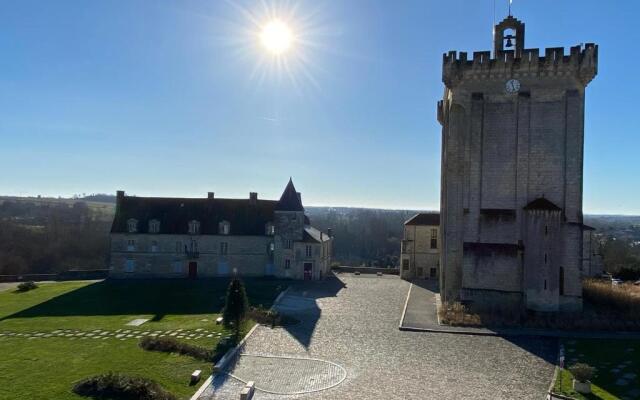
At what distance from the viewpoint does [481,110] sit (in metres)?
27.6

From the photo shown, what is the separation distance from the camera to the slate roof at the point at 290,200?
40375mm

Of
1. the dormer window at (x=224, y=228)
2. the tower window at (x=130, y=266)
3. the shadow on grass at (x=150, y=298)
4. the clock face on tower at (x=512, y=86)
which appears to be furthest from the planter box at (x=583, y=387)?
the tower window at (x=130, y=266)

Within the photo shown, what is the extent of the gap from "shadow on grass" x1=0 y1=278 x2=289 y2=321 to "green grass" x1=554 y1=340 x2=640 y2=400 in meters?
17.4

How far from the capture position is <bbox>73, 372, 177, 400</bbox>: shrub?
1504 centimetres

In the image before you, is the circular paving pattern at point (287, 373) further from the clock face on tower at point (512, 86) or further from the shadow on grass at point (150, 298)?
the clock face on tower at point (512, 86)

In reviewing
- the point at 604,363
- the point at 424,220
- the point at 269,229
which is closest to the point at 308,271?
the point at 269,229

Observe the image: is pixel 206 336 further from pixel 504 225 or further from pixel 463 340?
pixel 504 225

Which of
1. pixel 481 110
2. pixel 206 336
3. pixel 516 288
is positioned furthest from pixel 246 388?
pixel 481 110

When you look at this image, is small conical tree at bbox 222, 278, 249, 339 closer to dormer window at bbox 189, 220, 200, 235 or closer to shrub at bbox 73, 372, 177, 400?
shrub at bbox 73, 372, 177, 400

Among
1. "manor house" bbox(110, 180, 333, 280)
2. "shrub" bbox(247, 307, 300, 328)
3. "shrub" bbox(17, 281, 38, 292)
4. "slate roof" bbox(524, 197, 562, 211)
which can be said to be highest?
"slate roof" bbox(524, 197, 562, 211)

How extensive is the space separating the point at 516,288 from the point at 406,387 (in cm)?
1350

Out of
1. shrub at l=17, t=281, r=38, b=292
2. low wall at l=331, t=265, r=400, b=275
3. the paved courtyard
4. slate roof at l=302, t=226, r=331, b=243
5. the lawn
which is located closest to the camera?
the paved courtyard

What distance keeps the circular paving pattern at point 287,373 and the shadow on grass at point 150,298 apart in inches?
399

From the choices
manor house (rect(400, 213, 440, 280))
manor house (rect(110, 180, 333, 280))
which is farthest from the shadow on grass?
manor house (rect(400, 213, 440, 280))
